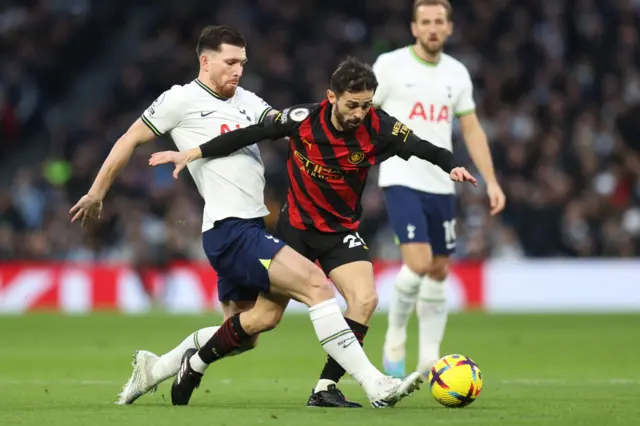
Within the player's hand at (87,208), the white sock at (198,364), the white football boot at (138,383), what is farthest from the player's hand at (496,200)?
the player's hand at (87,208)

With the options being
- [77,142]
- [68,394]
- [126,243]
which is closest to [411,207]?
[68,394]

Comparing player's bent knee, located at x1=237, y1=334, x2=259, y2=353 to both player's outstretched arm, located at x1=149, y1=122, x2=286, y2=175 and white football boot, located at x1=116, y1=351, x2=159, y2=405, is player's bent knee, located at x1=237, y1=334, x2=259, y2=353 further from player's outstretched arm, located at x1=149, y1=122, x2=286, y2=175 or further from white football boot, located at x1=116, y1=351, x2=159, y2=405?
player's outstretched arm, located at x1=149, y1=122, x2=286, y2=175

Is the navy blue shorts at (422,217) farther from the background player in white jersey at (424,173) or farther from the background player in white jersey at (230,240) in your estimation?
the background player in white jersey at (230,240)

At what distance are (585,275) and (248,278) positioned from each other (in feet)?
41.3

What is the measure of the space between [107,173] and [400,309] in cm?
309

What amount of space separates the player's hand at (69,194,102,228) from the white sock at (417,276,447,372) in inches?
130

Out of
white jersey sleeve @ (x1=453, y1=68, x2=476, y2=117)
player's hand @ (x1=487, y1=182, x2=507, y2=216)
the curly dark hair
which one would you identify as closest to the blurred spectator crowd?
white jersey sleeve @ (x1=453, y1=68, x2=476, y2=117)

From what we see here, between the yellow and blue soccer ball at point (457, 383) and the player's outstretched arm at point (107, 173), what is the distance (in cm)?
211

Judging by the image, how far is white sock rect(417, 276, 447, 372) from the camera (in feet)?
31.9

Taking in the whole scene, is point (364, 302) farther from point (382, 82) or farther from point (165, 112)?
point (382, 82)

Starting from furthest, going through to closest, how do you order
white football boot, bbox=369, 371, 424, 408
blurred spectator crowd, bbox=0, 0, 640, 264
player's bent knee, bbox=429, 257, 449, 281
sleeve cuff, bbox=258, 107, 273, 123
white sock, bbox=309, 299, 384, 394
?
1. blurred spectator crowd, bbox=0, 0, 640, 264
2. player's bent knee, bbox=429, 257, 449, 281
3. sleeve cuff, bbox=258, 107, 273, 123
4. white sock, bbox=309, 299, 384, 394
5. white football boot, bbox=369, 371, 424, 408

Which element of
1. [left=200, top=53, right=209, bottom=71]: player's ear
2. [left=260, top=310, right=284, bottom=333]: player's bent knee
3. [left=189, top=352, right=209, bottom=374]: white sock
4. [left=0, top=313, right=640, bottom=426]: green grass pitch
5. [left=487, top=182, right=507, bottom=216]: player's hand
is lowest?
[left=0, top=313, right=640, bottom=426]: green grass pitch

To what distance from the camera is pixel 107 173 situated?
7320 mm

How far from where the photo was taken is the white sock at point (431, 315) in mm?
9719
